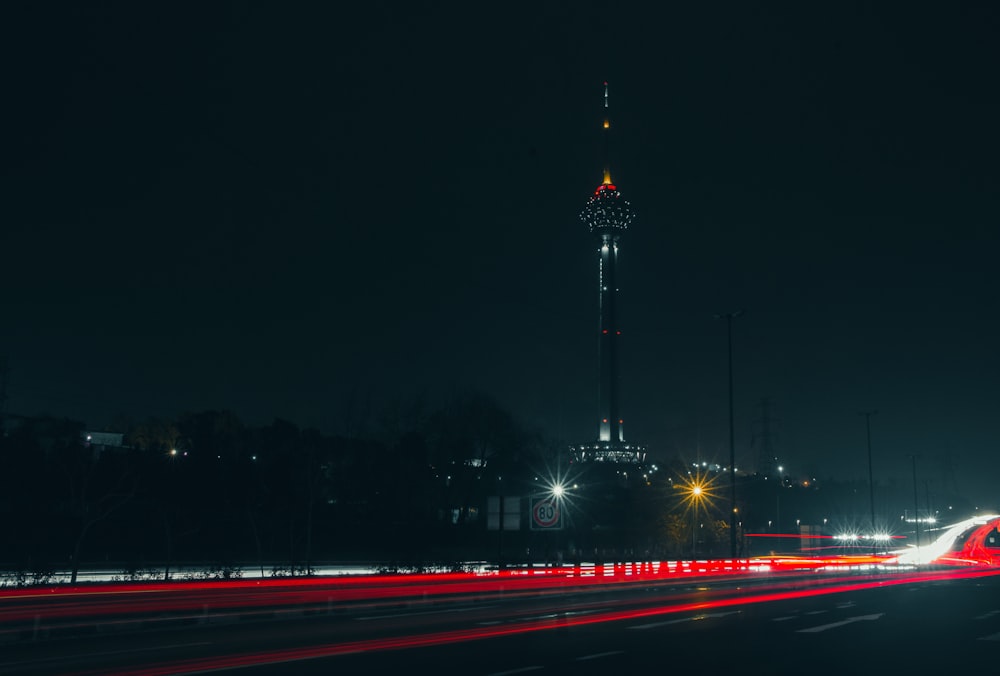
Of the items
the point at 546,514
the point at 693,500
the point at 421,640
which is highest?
the point at 693,500

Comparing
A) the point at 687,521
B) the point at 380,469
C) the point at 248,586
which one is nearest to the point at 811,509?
the point at 687,521

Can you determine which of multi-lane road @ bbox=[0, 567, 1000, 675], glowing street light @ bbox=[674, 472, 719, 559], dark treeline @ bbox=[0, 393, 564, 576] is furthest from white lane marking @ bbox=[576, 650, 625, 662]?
glowing street light @ bbox=[674, 472, 719, 559]

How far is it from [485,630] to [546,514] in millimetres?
18392

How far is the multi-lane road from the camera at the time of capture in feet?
48.3

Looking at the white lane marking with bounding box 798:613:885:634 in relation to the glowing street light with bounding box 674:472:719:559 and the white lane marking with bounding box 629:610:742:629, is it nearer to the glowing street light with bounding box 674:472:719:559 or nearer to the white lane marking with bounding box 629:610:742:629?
the white lane marking with bounding box 629:610:742:629

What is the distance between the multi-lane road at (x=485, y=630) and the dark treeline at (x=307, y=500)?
10111 millimetres

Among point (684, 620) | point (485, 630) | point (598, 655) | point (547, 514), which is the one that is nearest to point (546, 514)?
point (547, 514)

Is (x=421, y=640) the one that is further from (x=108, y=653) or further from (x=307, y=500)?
(x=307, y=500)

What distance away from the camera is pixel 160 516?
50844 mm

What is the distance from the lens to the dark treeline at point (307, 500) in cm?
4559

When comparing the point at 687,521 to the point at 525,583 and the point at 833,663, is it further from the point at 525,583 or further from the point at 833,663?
the point at 833,663

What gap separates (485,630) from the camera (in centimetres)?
2028

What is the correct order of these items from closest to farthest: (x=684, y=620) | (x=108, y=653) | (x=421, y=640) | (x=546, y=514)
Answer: (x=108, y=653)
(x=421, y=640)
(x=684, y=620)
(x=546, y=514)

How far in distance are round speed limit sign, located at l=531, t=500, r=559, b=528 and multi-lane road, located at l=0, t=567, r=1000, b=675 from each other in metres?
3.60
